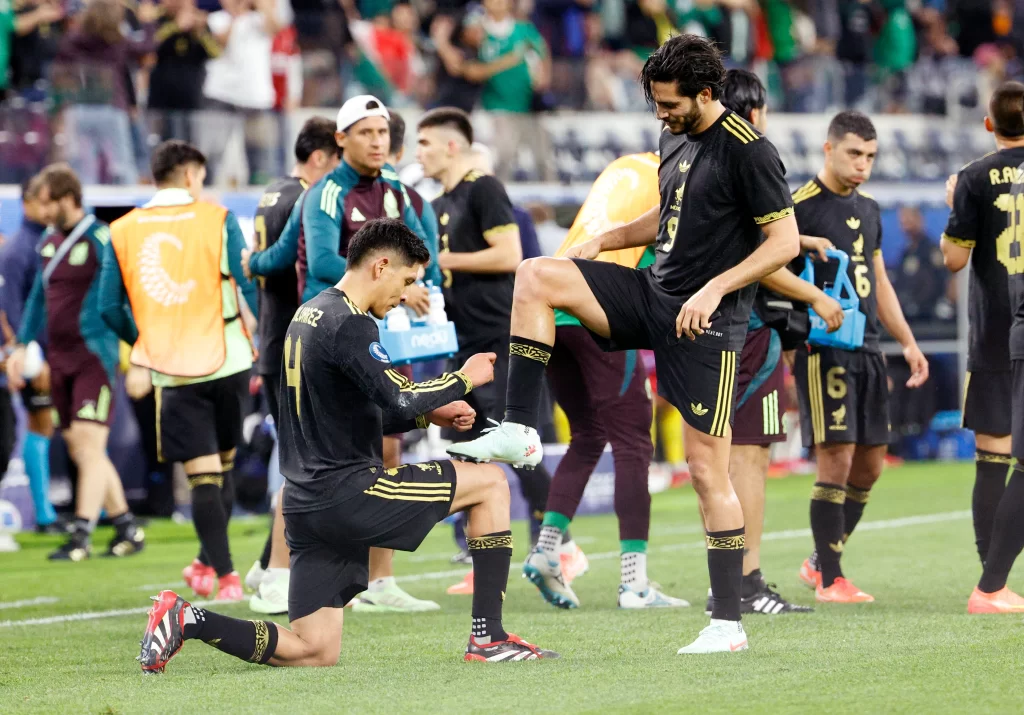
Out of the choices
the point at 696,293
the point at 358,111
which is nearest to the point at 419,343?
the point at 358,111

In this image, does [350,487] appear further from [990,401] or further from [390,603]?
[990,401]

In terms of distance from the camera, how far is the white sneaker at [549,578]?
7.49 meters

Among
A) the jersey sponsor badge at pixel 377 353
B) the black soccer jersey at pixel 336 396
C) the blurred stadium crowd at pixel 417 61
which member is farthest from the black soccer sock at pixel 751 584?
the blurred stadium crowd at pixel 417 61

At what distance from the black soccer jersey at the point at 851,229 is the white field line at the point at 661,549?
289 centimetres

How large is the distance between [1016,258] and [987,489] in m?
1.29

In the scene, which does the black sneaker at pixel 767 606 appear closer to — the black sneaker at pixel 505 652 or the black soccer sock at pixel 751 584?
the black soccer sock at pixel 751 584

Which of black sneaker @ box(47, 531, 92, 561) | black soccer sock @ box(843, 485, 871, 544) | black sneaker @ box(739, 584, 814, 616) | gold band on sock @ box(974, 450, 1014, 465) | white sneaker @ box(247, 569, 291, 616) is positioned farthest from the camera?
black sneaker @ box(47, 531, 92, 561)

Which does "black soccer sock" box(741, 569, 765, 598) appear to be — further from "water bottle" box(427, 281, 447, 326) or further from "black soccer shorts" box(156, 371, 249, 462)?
"black soccer shorts" box(156, 371, 249, 462)

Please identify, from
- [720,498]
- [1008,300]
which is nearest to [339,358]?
[720,498]

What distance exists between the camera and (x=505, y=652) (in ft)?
19.1

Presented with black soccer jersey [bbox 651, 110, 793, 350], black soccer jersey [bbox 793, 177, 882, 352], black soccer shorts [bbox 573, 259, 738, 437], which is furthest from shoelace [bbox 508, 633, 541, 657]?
black soccer jersey [bbox 793, 177, 882, 352]

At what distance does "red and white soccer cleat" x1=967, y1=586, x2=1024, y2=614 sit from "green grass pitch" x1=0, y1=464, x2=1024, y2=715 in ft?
0.40

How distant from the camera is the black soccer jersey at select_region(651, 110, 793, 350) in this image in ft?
18.9

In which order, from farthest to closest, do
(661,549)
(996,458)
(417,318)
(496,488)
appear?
(661,549)
(996,458)
(417,318)
(496,488)
